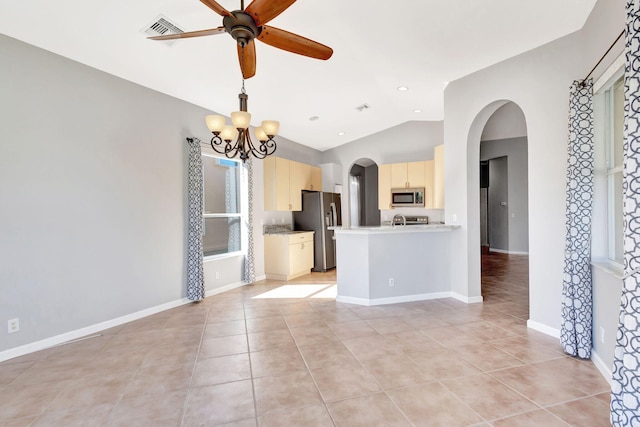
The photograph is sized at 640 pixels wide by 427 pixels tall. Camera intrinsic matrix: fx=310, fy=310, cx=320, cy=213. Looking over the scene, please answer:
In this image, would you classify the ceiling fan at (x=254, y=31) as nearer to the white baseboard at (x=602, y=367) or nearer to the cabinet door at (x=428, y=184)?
the white baseboard at (x=602, y=367)

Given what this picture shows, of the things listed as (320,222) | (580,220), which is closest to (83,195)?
(320,222)

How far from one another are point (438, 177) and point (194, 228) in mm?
4295

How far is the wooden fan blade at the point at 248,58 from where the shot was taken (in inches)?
83.8

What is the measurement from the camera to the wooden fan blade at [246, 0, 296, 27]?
1.71 m

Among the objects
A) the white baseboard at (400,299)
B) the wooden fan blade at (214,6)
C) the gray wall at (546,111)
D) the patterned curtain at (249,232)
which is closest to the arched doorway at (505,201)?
the white baseboard at (400,299)

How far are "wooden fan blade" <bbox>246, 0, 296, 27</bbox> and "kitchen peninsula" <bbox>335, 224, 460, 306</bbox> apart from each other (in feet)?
8.95

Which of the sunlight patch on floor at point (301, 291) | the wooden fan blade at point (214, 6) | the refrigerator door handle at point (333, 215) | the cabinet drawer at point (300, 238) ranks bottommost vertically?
the sunlight patch on floor at point (301, 291)

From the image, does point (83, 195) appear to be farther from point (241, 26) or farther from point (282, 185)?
point (282, 185)

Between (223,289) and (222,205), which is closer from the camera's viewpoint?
(223,289)

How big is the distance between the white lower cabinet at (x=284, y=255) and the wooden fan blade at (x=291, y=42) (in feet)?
12.7

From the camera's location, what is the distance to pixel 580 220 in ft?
8.16

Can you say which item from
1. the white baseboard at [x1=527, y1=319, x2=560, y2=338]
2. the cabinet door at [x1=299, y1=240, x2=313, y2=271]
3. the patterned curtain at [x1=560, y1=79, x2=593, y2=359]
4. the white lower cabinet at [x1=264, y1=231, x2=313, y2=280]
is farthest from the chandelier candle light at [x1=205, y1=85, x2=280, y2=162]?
the cabinet door at [x1=299, y1=240, x2=313, y2=271]

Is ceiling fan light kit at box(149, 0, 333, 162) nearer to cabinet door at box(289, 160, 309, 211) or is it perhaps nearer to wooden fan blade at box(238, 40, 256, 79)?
wooden fan blade at box(238, 40, 256, 79)

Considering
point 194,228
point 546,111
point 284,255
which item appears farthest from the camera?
point 284,255
